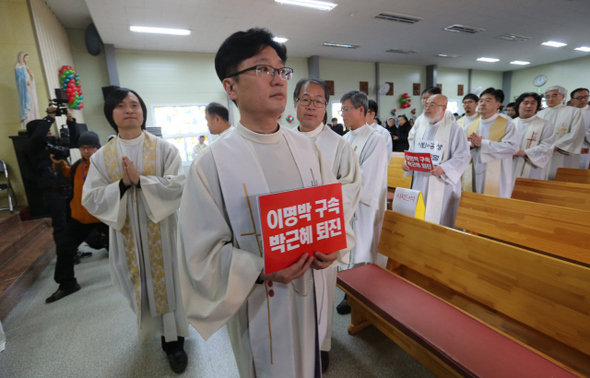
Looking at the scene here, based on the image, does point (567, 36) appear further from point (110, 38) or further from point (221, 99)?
point (110, 38)

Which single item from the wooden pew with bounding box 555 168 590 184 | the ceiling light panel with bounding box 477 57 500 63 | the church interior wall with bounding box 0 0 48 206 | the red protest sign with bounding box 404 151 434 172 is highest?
the ceiling light panel with bounding box 477 57 500 63

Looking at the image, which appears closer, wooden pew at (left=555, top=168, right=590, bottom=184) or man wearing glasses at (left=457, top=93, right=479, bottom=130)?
wooden pew at (left=555, top=168, right=590, bottom=184)

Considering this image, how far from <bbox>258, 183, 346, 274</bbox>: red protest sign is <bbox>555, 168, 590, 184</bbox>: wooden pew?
443 cm

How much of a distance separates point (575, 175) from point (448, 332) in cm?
386

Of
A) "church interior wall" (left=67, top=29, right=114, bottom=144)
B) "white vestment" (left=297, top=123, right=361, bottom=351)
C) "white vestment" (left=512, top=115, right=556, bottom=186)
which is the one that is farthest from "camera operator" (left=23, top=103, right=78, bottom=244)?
"white vestment" (left=512, top=115, right=556, bottom=186)

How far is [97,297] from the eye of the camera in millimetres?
2955

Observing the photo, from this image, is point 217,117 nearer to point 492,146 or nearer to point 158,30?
point 492,146

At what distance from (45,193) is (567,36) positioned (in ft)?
50.5

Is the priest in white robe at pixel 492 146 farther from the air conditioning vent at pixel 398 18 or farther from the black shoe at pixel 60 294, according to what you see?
the black shoe at pixel 60 294

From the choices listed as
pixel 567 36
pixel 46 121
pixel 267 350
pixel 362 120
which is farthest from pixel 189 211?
pixel 567 36

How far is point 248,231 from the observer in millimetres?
1005

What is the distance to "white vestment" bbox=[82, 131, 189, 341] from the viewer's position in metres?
1.77

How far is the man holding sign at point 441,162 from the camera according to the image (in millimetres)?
2963

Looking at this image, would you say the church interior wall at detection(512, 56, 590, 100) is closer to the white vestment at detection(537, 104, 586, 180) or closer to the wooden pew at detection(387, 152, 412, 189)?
the white vestment at detection(537, 104, 586, 180)
